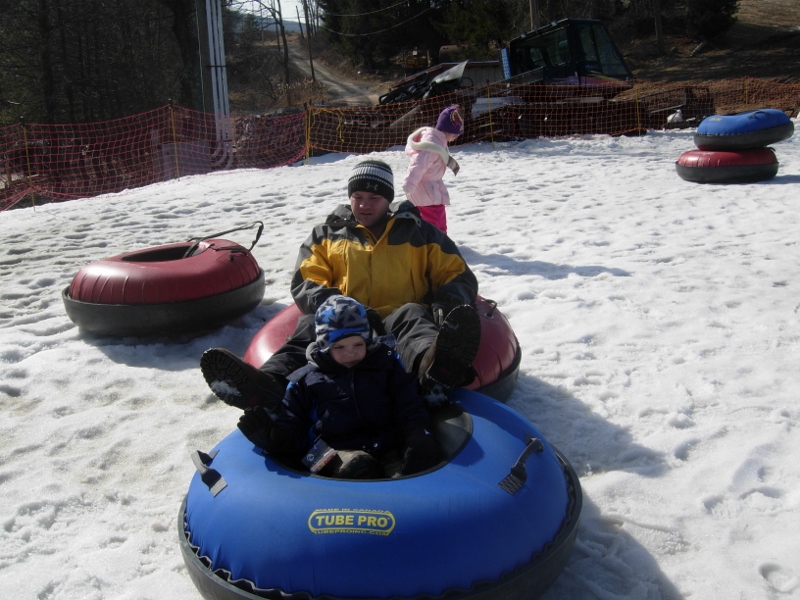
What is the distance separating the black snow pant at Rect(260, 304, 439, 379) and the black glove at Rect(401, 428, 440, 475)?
1.47 feet

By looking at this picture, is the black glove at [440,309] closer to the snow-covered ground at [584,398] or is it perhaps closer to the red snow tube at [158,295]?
the snow-covered ground at [584,398]

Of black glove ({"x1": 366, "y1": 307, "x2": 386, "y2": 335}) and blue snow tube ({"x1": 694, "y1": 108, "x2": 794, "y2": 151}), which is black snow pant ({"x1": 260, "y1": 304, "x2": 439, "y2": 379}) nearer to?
black glove ({"x1": 366, "y1": 307, "x2": 386, "y2": 335})

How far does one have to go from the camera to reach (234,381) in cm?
251

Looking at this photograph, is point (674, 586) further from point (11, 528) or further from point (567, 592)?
point (11, 528)

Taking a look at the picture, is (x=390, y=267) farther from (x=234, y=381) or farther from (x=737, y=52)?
(x=737, y=52)

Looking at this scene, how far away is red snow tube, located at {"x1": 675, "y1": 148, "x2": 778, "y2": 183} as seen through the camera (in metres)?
8.59

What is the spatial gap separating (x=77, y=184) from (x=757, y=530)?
533 inches

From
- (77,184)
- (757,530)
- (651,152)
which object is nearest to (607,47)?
(651,152)

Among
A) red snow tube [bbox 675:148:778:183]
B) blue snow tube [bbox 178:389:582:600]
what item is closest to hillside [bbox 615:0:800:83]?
red snow tube [bbox 675:148:778:183]

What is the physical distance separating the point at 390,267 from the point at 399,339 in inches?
21.0

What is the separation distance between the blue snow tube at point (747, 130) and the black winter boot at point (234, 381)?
25.3 feet

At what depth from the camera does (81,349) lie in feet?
14.8

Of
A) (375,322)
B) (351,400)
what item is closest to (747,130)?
(375,322)

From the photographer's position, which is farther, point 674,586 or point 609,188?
point 609,188
